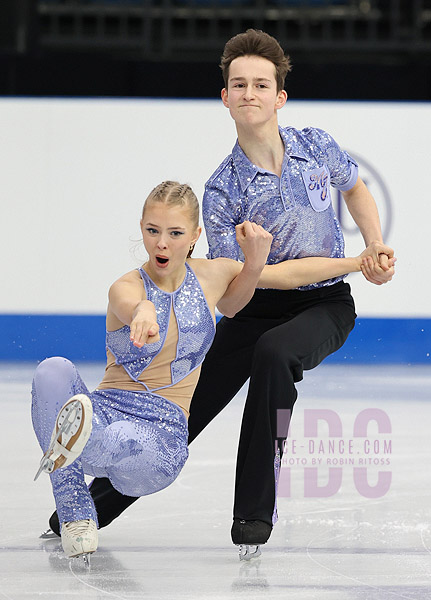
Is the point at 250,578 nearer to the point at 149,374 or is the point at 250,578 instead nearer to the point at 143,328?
the point at 149,374

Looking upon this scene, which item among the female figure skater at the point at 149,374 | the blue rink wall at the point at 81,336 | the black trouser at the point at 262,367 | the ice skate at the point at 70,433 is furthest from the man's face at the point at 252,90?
the blue rink wall at the point at 81,336

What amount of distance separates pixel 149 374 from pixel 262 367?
10.4 inches

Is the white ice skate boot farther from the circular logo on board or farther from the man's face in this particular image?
the circular logo on board

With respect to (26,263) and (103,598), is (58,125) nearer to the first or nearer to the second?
(26,263)

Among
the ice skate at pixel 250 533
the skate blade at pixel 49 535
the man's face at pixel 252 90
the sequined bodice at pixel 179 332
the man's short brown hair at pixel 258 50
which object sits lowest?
the skate blade at pixel 49 535

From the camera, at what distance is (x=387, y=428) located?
164 inches

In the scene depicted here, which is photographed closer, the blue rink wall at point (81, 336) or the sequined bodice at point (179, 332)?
the sequined bodice at point (179, 332)

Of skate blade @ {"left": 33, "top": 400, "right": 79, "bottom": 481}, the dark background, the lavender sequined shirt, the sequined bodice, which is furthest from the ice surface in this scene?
the dark background

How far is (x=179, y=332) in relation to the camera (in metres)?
2.49

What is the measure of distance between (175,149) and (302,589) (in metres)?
4.09

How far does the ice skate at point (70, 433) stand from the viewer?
213 cm

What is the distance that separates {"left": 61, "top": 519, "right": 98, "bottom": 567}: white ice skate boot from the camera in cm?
236

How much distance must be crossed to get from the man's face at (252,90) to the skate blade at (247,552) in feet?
3.47

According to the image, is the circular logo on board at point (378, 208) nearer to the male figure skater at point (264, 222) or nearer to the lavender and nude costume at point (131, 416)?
the male figure skater at point (264, 222)
